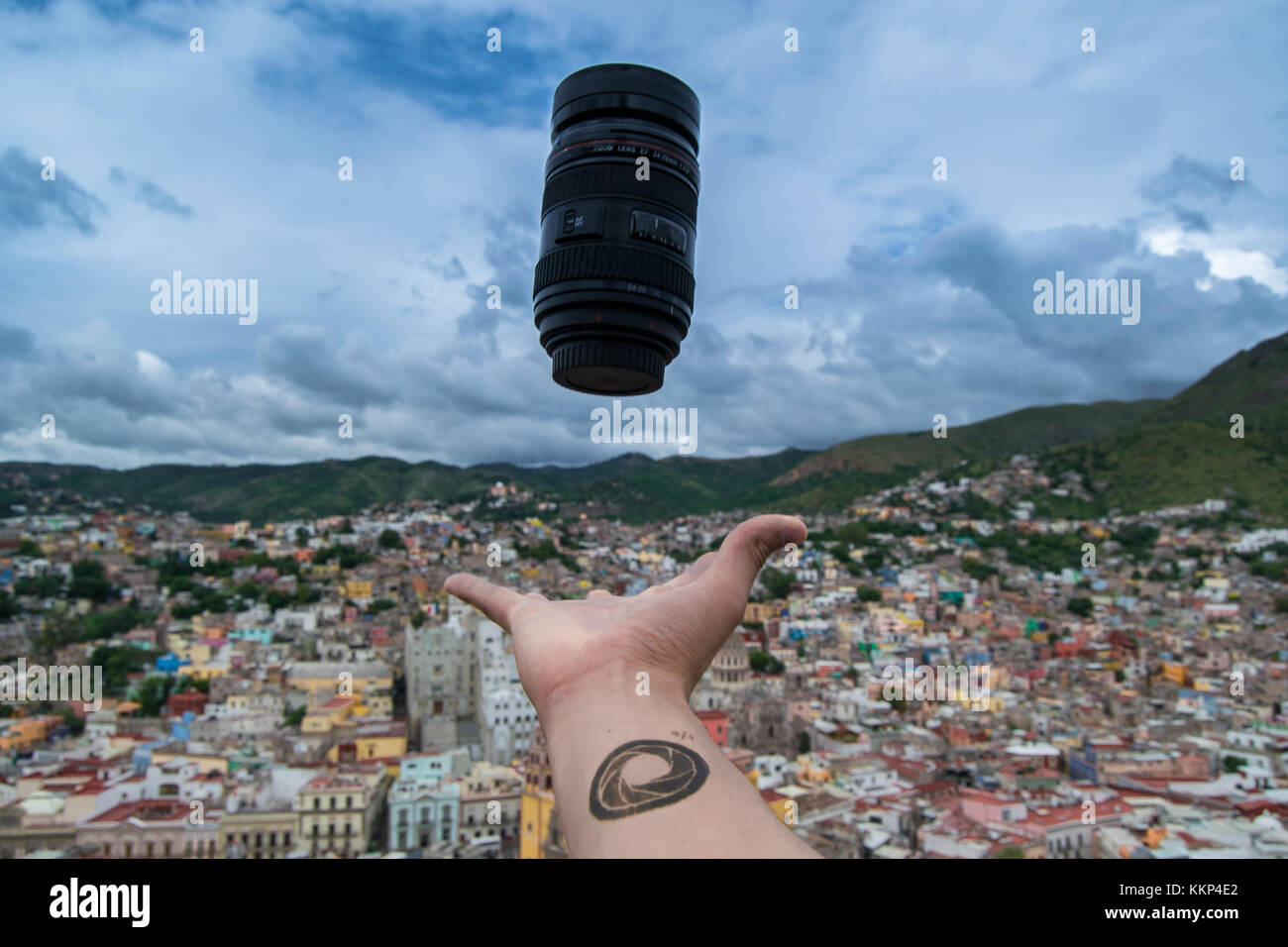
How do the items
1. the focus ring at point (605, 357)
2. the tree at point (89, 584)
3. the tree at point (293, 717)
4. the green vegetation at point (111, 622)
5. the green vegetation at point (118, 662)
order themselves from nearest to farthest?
1. the focus ring at point (605, 357)
2. the tree at point (293, 717)
3. the green vegetation at point (118, 662)
4. the green vegetation at point (111, 622)
5. the tree at point (89, 584)

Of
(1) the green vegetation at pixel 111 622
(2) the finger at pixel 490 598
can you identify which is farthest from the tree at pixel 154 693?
(2) the finger at pixel 490 598

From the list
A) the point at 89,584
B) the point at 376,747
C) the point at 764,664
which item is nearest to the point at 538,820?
the point at 376,747

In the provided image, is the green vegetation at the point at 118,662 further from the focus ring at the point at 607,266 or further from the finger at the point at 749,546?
the finger at the point at 749,546

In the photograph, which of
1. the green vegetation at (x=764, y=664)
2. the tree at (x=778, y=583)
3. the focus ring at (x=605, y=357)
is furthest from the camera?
the tree at (x=778, y=583)

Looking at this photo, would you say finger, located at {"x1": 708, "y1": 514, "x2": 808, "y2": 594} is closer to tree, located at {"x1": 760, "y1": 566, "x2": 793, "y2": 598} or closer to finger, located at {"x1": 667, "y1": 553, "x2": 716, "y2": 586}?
finger, located at {"x1": 667, "y1": 553, "x2": 716, "y2": 586}

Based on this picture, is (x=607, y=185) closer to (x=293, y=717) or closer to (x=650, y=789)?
(x=650, y=789)

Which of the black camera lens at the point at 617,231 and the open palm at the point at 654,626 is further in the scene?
the black camera lens at the point at 617,231

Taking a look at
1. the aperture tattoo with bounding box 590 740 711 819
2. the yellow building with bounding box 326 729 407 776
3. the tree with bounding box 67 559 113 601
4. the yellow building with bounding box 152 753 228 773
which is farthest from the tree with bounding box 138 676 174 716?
the aperture tattoo with bounding box 590 740 711 819

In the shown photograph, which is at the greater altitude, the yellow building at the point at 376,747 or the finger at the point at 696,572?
the finger at the point at 696,572
